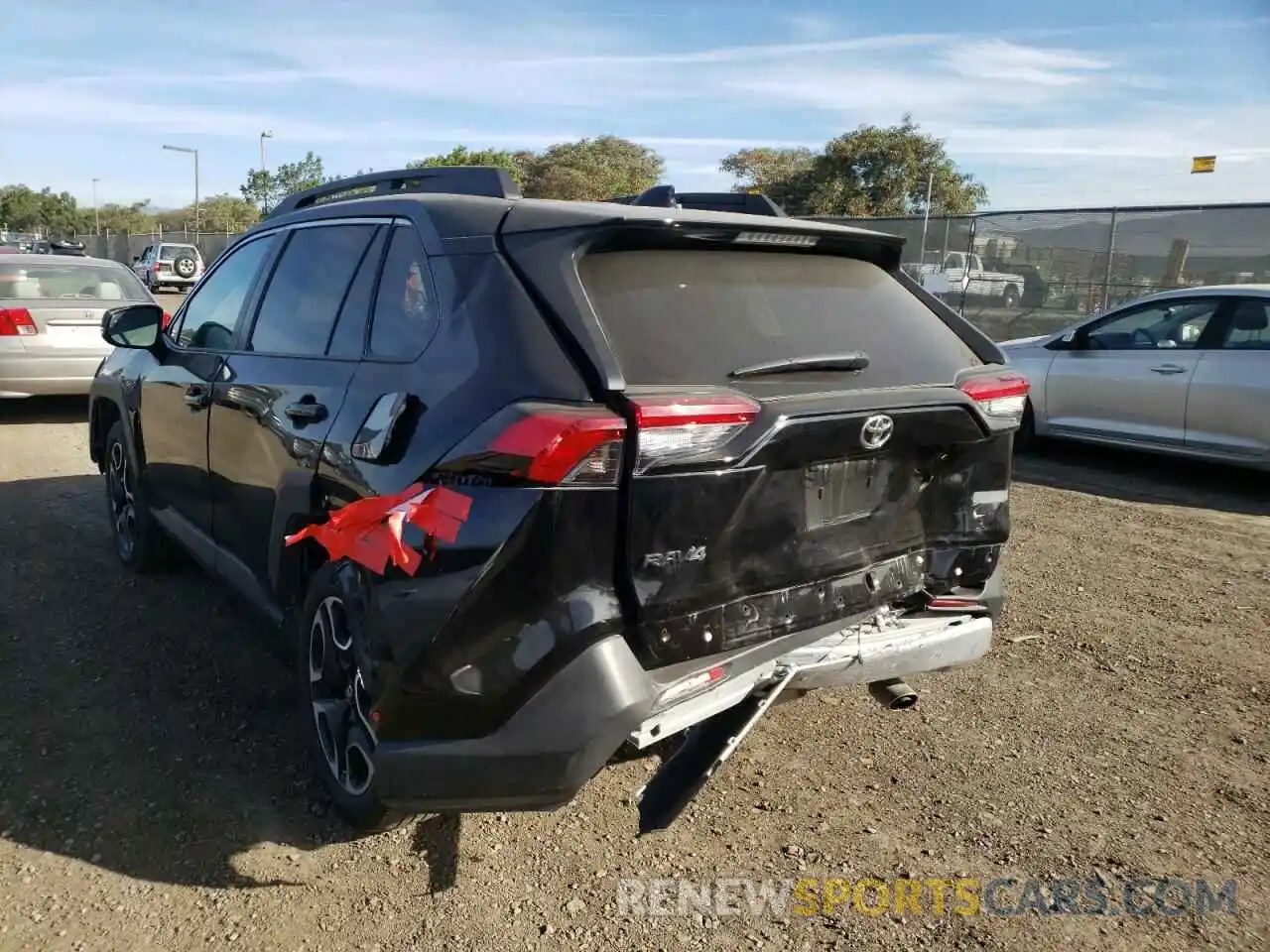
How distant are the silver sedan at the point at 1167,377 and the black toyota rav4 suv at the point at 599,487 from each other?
5221mm

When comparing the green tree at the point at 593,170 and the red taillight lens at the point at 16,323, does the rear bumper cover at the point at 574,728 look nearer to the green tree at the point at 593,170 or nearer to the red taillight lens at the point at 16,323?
the red taillight lens at the point at 16,323

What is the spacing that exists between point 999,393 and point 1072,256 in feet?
43.1

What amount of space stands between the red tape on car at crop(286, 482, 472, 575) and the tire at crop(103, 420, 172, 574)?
2.71 metres

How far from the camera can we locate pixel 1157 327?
8.23m

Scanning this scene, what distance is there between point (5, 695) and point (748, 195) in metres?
3.35

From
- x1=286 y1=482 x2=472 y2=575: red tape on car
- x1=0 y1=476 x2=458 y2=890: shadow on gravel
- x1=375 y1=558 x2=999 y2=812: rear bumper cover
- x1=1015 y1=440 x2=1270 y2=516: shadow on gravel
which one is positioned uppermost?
x1=286 y1=482 x2=472 y2=575: red tape on car

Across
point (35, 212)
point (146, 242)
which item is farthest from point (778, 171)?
point (35, 212)

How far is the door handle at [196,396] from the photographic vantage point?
4070mm

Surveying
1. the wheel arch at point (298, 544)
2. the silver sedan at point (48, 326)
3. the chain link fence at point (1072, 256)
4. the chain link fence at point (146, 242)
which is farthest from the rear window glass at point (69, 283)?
the chain link fence at point (146, 242)

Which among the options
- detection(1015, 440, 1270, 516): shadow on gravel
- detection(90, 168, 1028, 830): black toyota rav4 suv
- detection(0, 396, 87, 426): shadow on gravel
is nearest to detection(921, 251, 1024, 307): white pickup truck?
detection(1015, 440, 1270, 516): shadow on gravel

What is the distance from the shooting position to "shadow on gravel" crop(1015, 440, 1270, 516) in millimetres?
Result: 7434

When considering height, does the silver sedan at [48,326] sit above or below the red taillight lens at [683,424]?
below

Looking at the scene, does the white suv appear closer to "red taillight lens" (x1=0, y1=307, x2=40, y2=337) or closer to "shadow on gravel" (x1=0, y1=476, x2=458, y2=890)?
"red taillight lens" (x1=0, y1=307, x2=40, y2=337)

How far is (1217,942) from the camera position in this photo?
8.60ft
